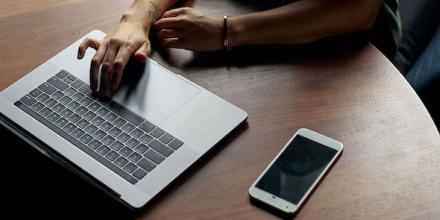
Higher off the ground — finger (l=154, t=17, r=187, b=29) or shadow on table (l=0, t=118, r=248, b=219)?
finger (l=154, t=17, r=187, b=29)

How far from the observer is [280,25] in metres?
1.09

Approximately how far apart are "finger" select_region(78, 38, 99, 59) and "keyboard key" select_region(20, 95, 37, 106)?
0.38 feet

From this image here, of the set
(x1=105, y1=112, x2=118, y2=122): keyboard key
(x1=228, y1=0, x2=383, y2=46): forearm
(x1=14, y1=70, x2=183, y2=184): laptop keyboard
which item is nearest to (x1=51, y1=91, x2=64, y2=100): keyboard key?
(x1=14, y1=70, x2=183, y2=184): laptop keyboard

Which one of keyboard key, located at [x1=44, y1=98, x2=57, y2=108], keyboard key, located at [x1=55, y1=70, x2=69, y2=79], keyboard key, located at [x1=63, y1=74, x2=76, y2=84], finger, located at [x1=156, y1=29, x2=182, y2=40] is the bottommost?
keyboard key, located at [x1=44, y1=98, x2=57, y2=108]

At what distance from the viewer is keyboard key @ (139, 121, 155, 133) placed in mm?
943

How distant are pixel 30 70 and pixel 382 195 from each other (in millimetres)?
624

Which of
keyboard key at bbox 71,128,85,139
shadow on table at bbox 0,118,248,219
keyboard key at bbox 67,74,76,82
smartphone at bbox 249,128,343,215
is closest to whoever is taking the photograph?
smartphone at bbox 249,128,343,215

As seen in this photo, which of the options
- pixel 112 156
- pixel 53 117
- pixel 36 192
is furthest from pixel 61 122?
pixel 36 192

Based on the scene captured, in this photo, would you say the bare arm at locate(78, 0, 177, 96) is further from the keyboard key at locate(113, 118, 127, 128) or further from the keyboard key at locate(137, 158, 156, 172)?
the keyboard key at locate(137, 158, 156, 172)

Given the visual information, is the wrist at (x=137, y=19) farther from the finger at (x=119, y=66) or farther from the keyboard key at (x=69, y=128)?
the keyboard key at (x=69, y=128)

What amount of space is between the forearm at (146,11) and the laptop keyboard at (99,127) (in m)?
0.17

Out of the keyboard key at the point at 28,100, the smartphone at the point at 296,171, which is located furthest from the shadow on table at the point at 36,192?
the smartphone at the point at 296,171

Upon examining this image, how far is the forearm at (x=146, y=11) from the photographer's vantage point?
1.14 m

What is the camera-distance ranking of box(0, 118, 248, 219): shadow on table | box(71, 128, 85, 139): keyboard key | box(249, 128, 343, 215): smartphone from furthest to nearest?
box(0, 118, 248, 219): shadow on table → box(71, 128, 85, 139): keyboard key → box(249, 128, 343, 215): smartphone
